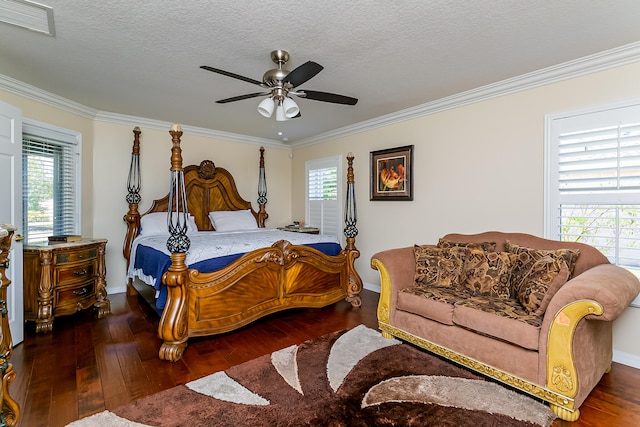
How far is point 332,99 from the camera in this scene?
2.67 metres

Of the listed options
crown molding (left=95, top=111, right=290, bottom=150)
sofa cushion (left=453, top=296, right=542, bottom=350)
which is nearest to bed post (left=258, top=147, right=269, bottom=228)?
crown molding (left=95, top=111, right=290, bottom=150)

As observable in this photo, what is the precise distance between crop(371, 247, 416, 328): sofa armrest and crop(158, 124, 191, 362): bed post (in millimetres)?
1780

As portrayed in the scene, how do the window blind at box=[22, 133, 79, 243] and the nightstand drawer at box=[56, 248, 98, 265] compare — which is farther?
the window blind at box=[22, 133, 79, 243]

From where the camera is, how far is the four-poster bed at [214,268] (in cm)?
265

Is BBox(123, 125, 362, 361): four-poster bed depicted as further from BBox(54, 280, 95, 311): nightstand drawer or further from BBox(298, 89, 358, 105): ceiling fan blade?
BBox(298, 89, 358, 105): ceiling fan blade

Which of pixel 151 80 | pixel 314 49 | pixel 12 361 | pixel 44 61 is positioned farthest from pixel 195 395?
pixel 44 61

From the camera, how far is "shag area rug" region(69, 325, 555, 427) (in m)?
1.81

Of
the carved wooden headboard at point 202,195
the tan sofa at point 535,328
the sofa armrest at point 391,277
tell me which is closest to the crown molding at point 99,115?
the carved wooden headboard at point 202,195

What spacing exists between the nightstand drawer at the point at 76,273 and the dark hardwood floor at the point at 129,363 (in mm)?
463

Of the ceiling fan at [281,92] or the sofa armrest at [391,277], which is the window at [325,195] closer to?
the sofa armrest at [391,277]

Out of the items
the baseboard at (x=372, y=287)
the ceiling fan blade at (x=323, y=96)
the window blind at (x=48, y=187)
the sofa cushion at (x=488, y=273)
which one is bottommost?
the baseboard at (x=372, y=287)

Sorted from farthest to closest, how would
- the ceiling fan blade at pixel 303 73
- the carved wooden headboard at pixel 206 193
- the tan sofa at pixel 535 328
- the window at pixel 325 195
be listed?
the window at pixel 325 195
the carved wooden headboard at pixel 206 193
the ceiling fan blade at pixel 303 73
the tan sofa at pixel 535 328

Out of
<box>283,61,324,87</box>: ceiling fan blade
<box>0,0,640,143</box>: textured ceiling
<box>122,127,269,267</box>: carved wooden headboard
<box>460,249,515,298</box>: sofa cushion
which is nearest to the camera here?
<box>0,0,640,143</box>: textured ceiling

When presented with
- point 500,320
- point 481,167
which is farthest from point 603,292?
point 481,167
